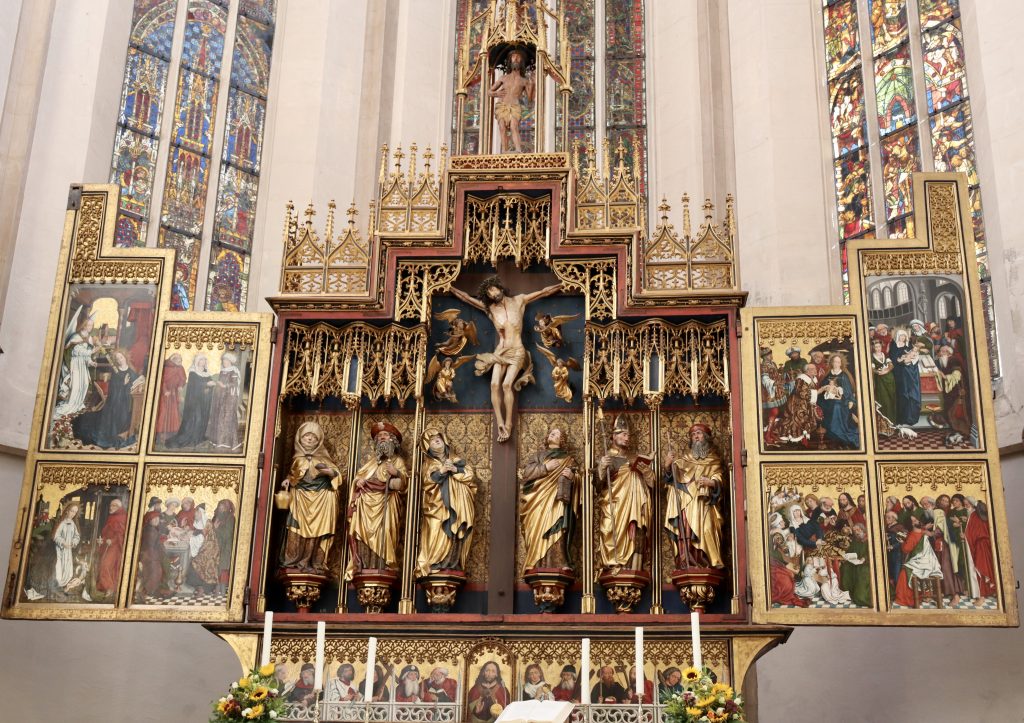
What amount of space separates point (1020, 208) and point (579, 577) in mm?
5360

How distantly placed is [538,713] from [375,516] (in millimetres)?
4256

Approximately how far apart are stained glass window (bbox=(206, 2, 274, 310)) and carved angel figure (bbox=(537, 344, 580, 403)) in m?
4.69

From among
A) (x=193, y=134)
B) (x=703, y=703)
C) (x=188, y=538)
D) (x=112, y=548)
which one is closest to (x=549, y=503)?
(x=703, y=703)

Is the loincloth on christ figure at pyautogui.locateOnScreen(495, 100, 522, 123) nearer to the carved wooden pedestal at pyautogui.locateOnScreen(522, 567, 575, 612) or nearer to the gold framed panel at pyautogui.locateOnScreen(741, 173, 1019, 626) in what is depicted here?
the gold framed panel at pyautogui.locateOnScreen(741, 173, 1019, 626)

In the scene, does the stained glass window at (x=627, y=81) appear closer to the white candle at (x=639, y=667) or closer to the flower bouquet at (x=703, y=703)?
the white candle at (x=639, y=667)

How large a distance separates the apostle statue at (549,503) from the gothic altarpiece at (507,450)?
21 millimetres

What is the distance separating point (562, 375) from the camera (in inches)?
457

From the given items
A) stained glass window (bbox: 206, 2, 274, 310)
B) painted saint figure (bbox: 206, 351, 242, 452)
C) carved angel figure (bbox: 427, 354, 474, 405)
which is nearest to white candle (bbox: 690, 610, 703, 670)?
carved angel figure (bbox: 427, 354, 474, 405)

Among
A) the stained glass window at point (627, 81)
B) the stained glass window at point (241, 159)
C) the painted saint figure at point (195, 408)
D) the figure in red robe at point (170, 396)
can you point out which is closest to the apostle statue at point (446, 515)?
the painted saint figure at point (195, 408)

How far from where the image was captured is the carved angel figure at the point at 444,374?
11695 mm

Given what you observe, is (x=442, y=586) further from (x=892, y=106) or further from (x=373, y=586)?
(x=892, y=106)

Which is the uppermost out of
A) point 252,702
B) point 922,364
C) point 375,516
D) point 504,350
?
point 504,350

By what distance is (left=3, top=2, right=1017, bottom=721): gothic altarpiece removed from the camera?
10.2 m

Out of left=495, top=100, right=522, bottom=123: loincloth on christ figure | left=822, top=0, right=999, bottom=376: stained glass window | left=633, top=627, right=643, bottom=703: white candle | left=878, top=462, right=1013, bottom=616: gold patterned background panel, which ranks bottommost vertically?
left=633, top=627, right=643, bottom=703: white candle
